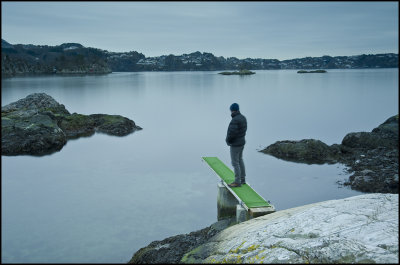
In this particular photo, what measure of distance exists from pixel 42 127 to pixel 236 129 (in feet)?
53.5

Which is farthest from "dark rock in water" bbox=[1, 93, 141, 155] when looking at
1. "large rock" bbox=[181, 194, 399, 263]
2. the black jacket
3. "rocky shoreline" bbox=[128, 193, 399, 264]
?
"large rock" bbox=[181, 194, 399, 263]

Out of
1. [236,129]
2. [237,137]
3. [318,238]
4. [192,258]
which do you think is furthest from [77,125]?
[318,238]

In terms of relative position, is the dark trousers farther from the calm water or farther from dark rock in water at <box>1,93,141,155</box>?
dark rock in water at <box>1,93,141,155</box>

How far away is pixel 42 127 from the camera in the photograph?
21344 millimetres

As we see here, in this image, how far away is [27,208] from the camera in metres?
12.1

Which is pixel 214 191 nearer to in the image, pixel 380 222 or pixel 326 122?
pixel 380 222

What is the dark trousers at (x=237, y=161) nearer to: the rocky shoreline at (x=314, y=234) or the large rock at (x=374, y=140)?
the rocky shoreline at (x=314, y=234)

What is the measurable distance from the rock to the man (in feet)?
28.7

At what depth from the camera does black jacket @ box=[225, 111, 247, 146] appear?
380 inches

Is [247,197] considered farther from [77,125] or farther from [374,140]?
[77,125]

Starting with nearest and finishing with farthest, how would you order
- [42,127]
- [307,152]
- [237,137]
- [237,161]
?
[237,137] < [237,161] < [307,152] < [42,127]

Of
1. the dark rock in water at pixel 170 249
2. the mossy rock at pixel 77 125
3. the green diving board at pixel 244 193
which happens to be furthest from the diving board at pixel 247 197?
the mossy rock at pixel 77 125

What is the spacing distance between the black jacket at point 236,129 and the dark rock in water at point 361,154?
24.0 ft

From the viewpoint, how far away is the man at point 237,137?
380 inches
